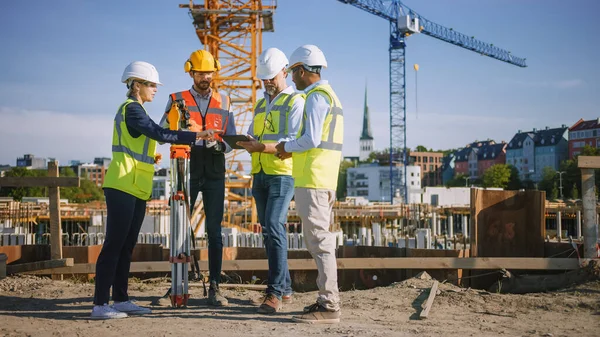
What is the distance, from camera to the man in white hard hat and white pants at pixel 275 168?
4.99 meters

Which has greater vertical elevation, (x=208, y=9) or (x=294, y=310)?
(x=208, y=9)

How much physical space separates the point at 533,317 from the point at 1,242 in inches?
372

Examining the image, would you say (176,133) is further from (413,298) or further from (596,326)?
(596,326)

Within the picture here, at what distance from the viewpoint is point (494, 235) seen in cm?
723

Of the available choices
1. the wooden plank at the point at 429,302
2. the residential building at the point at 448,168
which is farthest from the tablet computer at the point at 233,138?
the residential building at the point at 448,168

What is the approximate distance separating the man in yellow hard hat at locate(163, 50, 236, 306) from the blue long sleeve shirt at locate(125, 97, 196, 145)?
533 mm

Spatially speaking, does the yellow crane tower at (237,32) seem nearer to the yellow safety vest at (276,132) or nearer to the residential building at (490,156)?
the yellow safety vest at (276,132)

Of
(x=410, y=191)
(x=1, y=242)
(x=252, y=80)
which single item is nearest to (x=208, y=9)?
(x=252, y=80)

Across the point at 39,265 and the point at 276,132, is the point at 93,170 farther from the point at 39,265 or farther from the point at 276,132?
the point at 276,132

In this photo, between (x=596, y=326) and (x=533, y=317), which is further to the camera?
(x=533, y=317)

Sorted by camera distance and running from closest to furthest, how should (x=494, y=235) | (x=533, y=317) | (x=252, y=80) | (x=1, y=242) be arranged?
1. (x=533, y=317)
2. (x=494, y=235)
3. (x=1, y=242)
4. (x=252, y=80)

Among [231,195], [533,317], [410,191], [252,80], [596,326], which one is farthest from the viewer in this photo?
[410,191]

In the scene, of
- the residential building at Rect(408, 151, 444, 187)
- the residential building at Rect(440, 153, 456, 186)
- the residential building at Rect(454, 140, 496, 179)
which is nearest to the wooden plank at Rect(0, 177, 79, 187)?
the residential building at Rect(454, 140, 496, 179)

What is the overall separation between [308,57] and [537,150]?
110 m
